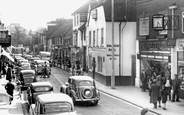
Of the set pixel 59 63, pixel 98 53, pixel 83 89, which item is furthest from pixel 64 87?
pixel 59 63

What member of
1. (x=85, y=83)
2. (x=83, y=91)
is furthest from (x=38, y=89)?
(x=85, y=83)

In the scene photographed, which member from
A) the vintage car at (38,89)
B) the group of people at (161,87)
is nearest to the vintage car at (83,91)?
the vintage car at (38,89)

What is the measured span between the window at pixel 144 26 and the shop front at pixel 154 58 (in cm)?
Answer: 86

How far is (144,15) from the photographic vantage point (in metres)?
28.1

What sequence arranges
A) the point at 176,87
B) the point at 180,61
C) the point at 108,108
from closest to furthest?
1. the point at 108,108
2. the point at 176,87
3. the point at 180,61

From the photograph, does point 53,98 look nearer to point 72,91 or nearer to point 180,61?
point 72,91

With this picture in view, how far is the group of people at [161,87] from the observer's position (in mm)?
18953

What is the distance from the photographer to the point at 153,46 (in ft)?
87.5

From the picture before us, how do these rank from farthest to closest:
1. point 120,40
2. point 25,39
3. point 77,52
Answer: point 25,39 < point 77,52 < point 120,40

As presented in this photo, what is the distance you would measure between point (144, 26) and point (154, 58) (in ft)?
11.0

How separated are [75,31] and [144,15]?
31.1 metres

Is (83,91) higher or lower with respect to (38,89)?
lower

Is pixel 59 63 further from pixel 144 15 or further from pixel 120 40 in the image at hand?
pixel 144 15

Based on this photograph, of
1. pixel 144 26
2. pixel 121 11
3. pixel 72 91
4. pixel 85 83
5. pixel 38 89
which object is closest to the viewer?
pixel 38 89
